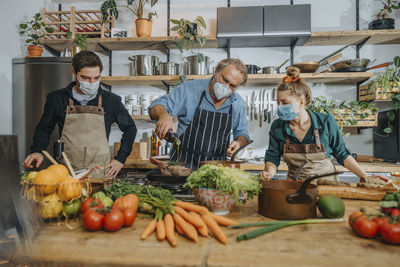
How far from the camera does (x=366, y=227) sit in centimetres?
100

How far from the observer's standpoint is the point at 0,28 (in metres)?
4.47

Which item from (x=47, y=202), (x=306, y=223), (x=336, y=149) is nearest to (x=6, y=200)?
(x=47, y=202)

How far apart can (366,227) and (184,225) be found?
673 mm

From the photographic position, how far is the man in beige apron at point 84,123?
250 centimetres

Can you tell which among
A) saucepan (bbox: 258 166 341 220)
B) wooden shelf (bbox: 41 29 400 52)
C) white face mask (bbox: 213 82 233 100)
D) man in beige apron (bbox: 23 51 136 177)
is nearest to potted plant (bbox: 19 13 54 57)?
wooden shelf (bbox: 41 29 400 52)

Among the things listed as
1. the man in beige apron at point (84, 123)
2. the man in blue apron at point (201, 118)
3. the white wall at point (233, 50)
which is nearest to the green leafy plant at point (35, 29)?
the white wall at point (233, 50)

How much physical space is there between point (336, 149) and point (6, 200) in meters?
2.18

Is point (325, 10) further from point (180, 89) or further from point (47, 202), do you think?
point (47, 202)

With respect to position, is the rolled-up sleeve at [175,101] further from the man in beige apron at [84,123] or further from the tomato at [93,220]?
the tomato at [93,220]

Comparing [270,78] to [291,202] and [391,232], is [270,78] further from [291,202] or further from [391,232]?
[391,232]

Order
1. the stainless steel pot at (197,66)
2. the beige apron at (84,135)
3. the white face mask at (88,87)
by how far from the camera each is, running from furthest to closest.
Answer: the stainless steel pot at (197,66) < the beige apron at (84,135) < the white face mask at (88,87)

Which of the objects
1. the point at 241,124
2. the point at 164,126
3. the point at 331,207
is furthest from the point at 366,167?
the point at 164,126

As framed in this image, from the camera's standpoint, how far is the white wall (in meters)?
4.11

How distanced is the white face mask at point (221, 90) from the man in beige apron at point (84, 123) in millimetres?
964
